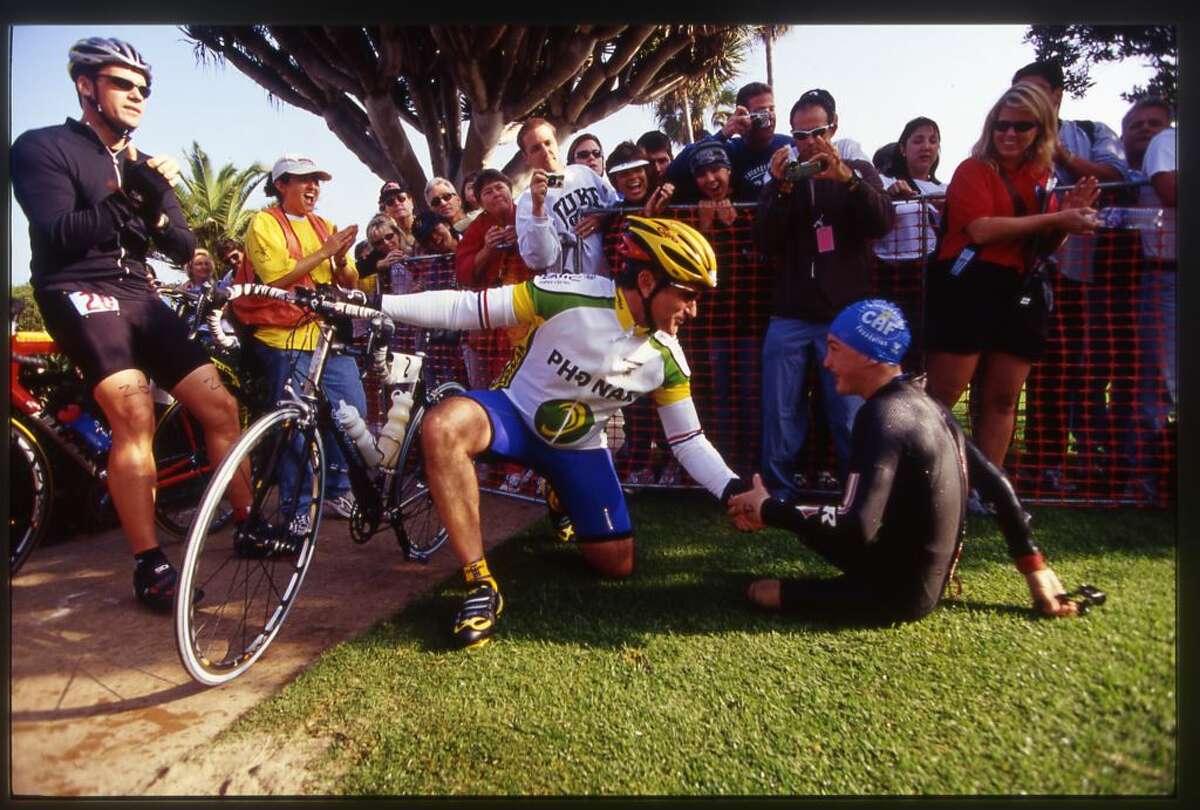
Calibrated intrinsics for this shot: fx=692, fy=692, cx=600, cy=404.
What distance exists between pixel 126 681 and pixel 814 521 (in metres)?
2.44

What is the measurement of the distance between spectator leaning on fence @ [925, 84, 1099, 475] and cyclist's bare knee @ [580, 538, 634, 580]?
69.1 inches

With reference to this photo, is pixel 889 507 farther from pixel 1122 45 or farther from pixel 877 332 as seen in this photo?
pixel 1122 45

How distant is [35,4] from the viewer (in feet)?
7.07

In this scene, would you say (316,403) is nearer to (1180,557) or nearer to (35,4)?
(35,4)

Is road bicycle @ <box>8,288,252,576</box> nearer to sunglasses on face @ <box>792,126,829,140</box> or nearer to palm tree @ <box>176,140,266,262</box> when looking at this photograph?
palm tree @ <box>176,140,266,262</box>

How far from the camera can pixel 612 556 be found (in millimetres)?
3094

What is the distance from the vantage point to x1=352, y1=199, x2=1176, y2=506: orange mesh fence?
11.8ft

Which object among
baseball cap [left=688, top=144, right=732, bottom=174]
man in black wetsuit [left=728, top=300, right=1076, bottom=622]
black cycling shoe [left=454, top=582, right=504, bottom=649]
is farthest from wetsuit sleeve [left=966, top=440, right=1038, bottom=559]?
baseball cap [left=688, top=144, right=732, bottom=174]

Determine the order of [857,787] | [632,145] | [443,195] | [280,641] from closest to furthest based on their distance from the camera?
[857,787]
[280,641]
[632,145]
[443,195]

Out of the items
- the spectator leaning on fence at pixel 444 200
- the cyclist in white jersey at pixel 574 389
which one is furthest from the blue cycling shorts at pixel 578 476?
the spectator leaning on fence at pixel 444 200

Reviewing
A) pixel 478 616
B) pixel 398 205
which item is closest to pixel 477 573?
pixel 478 616

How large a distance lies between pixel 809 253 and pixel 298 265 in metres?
2.59

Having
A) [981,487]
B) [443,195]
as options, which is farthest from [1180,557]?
[443,195]

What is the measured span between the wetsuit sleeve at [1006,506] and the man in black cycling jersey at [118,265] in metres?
2.83
